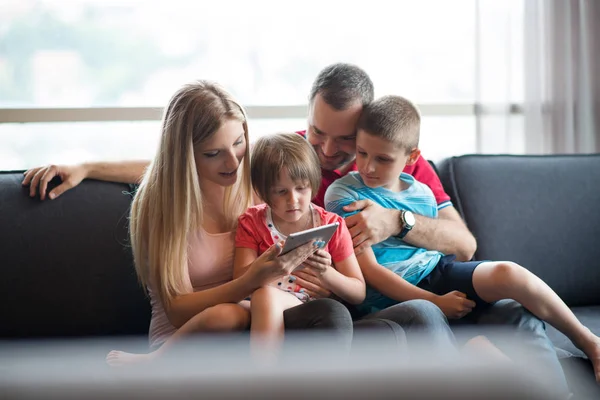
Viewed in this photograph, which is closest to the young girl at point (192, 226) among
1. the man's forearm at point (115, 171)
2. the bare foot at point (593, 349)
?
the man's forearm at point (115, 171)

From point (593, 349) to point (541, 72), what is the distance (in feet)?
6.29

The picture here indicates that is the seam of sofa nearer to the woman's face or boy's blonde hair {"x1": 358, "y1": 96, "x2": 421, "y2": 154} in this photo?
boy's blonde hair {"x1": 358, "y1": 96, "x2": 421, "y2": 154}

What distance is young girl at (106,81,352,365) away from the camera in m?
1.62

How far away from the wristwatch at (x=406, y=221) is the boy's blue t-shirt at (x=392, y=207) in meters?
0.05

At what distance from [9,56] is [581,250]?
2792mm

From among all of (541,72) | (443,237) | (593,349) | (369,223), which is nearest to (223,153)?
(369,223)

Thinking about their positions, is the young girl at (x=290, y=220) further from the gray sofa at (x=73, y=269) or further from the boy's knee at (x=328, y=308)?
the gray sofa at (x=73, y=269)

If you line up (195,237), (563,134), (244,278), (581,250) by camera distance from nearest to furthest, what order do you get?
(244,278) → (195,237) → (581,250) → (563,134)

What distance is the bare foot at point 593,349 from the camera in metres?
1.70

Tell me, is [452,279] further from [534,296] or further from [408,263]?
[534,296]

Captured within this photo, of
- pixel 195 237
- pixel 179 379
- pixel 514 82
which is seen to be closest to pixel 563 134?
pixel 514 82

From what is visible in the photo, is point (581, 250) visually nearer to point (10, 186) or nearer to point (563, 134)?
point (563, 134)

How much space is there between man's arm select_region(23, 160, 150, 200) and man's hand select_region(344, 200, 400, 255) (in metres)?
0.66

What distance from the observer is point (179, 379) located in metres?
0.32
